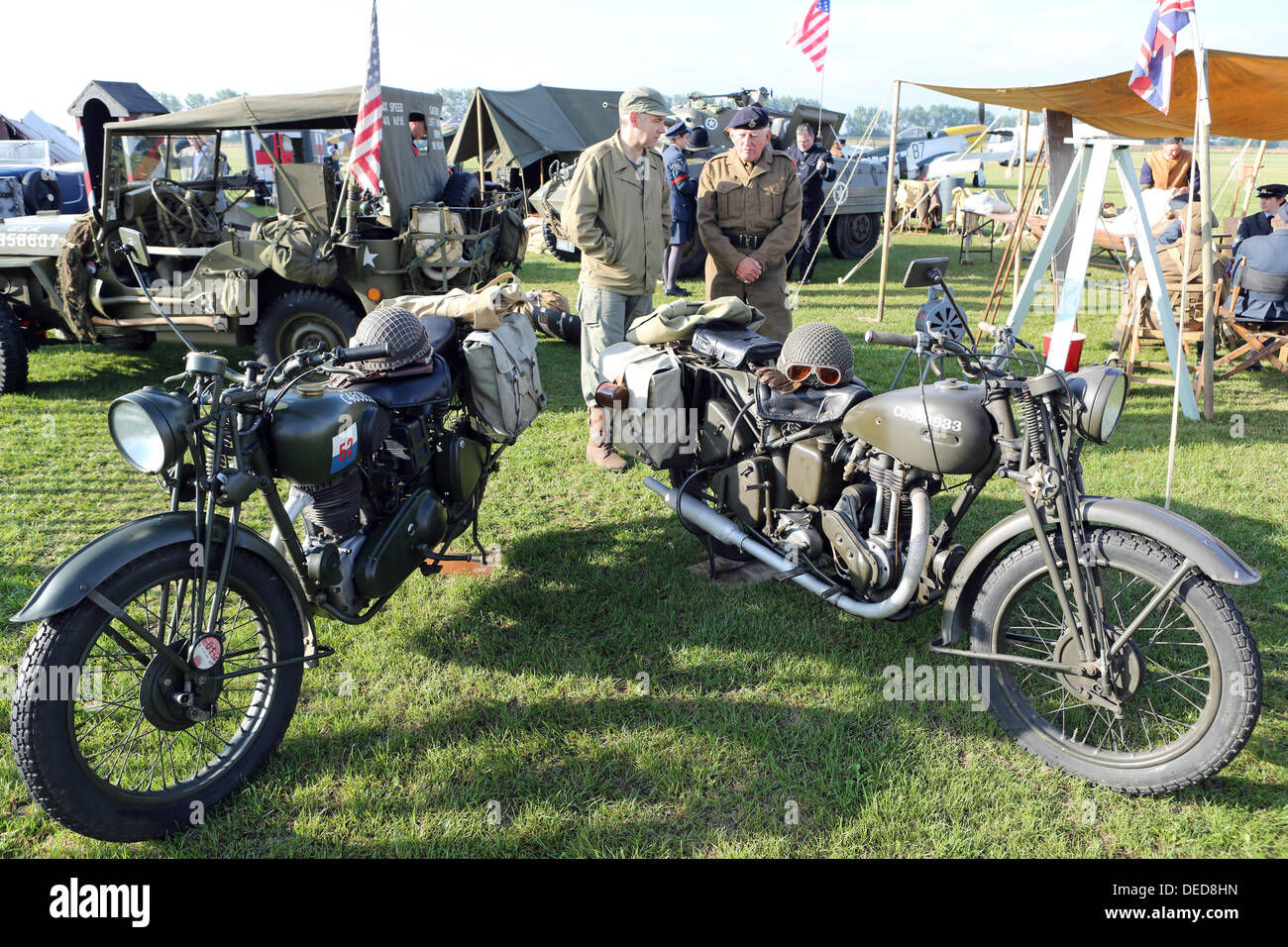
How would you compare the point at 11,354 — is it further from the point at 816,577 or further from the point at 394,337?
the point at 816,577

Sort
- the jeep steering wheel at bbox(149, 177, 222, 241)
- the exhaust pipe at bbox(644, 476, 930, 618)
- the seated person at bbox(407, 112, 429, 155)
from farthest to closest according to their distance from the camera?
the seated person at bbox(407, 112, 429, 155), the jeep steering wheel at bbox(149, 177, 222, 241), the exhaust pipe at bbox(644, 476, 930, 618)

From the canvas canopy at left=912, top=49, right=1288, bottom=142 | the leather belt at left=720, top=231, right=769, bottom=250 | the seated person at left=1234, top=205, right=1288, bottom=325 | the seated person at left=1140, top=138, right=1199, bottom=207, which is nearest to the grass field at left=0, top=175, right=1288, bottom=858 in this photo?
the leather belt at left=720, top=231, right=769, bottom=250

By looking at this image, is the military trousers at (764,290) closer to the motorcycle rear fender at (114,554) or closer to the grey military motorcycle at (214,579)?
the grey military motorcycle at (214,579)

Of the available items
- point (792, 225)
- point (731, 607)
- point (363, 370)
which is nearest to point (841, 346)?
point (731, 607)

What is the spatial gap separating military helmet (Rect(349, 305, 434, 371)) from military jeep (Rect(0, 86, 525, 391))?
358 cm

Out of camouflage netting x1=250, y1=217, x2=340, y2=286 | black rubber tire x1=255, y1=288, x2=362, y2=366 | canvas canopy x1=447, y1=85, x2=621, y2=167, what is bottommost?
black rubber tire x1=255, y1=288, x2=362, y2=366

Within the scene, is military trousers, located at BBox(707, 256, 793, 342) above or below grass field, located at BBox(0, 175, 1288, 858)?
above

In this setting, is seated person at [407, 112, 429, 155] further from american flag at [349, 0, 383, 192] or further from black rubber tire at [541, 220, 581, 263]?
black rubber tire at [541, 220, 581, 263]

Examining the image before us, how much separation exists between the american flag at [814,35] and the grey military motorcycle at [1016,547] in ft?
30.5

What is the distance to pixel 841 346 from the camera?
325 centimetres

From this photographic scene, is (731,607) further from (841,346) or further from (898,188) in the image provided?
(898,188)

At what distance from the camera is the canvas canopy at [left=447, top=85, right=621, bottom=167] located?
14578mm

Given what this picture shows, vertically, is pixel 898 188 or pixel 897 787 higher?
pixel 898 188
